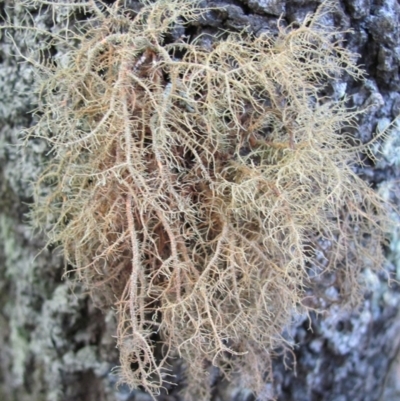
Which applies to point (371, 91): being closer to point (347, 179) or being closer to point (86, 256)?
point (347, 179)

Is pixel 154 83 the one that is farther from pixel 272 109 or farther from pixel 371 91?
pixel 371 91

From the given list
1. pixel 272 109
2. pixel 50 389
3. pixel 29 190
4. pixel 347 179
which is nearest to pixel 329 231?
pixel 347 179

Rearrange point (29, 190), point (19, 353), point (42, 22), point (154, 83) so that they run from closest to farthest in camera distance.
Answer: point (154, 83), point (42, 22), point (29, 190), point (19, 353)

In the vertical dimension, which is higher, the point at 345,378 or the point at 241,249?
the point at 241,249

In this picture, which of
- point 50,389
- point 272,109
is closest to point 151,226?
point 272,109

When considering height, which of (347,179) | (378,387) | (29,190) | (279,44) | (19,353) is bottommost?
(19,353)

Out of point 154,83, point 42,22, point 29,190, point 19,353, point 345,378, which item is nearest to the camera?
point 154,83

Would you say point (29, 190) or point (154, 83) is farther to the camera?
point (29, 190)
